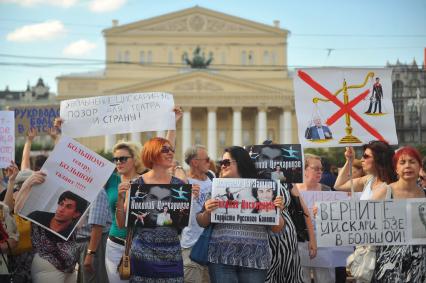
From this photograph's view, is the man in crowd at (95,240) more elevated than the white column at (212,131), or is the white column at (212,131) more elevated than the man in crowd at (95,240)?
the white column at (212,131)

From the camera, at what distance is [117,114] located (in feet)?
20.4

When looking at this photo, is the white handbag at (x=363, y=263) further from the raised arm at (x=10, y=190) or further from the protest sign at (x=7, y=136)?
Result: the protest sign at (x=7, y=136)

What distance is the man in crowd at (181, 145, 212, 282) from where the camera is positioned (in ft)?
20.5

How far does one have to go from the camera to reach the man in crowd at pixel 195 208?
6.25 meters

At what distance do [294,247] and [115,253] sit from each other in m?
1.49

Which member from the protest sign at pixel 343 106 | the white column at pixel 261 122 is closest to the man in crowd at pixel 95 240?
the protest sign at pixel 343 106

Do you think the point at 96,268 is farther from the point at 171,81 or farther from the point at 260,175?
the point at 171,81

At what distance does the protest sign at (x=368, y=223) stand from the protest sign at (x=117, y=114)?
5.90 feet

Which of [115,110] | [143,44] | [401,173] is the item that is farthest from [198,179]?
[143,44]

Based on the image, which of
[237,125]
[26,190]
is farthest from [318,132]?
[237,125]

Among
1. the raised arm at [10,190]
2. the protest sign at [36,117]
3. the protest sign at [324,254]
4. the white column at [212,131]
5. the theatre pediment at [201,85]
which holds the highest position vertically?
the theatre pediment at [201,85]

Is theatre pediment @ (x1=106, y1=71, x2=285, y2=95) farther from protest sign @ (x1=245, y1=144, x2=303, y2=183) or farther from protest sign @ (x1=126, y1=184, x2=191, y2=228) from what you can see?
protest sign @ (x1=126, y1=184, x2=191, y2=228)

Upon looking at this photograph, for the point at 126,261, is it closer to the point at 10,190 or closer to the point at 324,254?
the point at 10,190

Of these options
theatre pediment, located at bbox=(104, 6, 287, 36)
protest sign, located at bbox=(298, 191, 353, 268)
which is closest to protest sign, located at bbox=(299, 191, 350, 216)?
protest sign, located at bbox=(298, 191, 353, 268)
